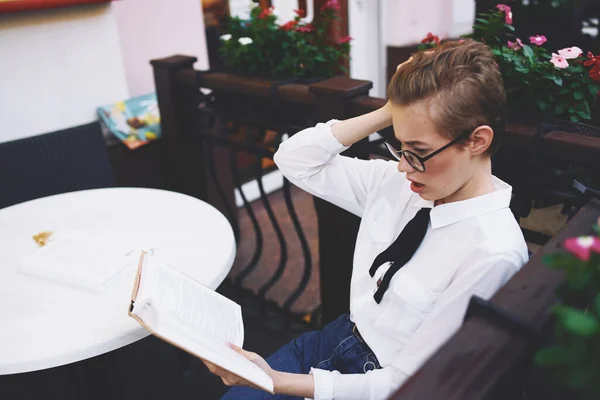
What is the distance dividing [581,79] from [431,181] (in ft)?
1.77

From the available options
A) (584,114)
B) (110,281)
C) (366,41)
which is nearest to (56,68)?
(110,281)

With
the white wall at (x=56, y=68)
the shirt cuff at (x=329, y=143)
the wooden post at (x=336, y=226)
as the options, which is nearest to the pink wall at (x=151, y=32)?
the white wall at (x=56, y=68)

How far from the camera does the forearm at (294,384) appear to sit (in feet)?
3.50

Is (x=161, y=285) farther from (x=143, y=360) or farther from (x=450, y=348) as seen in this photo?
(x=143, y=360)

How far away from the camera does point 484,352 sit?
666 millimetres

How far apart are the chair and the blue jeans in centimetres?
121

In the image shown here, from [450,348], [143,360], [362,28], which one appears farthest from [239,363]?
[362,28]

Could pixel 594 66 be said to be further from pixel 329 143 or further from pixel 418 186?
pixel 329 143

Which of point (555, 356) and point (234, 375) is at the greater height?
point (555, 356)

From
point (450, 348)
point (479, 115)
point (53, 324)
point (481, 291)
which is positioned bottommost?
point (53, 324)

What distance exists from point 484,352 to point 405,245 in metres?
0.52

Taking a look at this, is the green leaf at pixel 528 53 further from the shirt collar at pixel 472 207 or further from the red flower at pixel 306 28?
the red flower at pixel 306 28

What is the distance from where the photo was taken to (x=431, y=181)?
1.10 metres

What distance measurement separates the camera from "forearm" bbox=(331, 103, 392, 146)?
1346 millimetres
